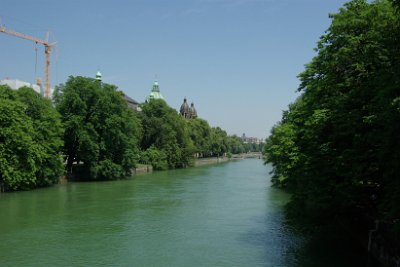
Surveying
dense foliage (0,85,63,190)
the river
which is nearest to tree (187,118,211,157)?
dense foliage (0,85,63,190)

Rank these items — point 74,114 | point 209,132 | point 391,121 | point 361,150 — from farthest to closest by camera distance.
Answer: point 209,132
point 74,114
point 361,150
point 391,121

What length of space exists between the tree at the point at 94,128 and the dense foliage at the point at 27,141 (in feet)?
18.8

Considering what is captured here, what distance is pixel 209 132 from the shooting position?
12412 centimetres

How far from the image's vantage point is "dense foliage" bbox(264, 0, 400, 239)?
14.6 m

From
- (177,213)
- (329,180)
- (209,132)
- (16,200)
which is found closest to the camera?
(329,180)

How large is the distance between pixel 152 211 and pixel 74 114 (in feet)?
88.3

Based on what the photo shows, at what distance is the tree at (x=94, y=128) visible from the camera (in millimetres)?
52312

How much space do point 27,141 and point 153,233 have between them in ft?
68.2

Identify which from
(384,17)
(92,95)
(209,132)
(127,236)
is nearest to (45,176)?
(92,95)

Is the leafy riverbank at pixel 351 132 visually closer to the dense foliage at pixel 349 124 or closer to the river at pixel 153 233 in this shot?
the dense foliage at pixel 349 124

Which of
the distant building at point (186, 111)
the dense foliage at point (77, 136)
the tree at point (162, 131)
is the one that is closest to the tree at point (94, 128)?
the dense foliage at point (77, 136)

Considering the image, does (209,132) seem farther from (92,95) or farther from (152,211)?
(152,211)

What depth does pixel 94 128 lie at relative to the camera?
53.6 meters

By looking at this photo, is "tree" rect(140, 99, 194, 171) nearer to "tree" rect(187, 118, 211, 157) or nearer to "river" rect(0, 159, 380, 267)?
Result: "tree" rect(187, 118, 211, 157)
